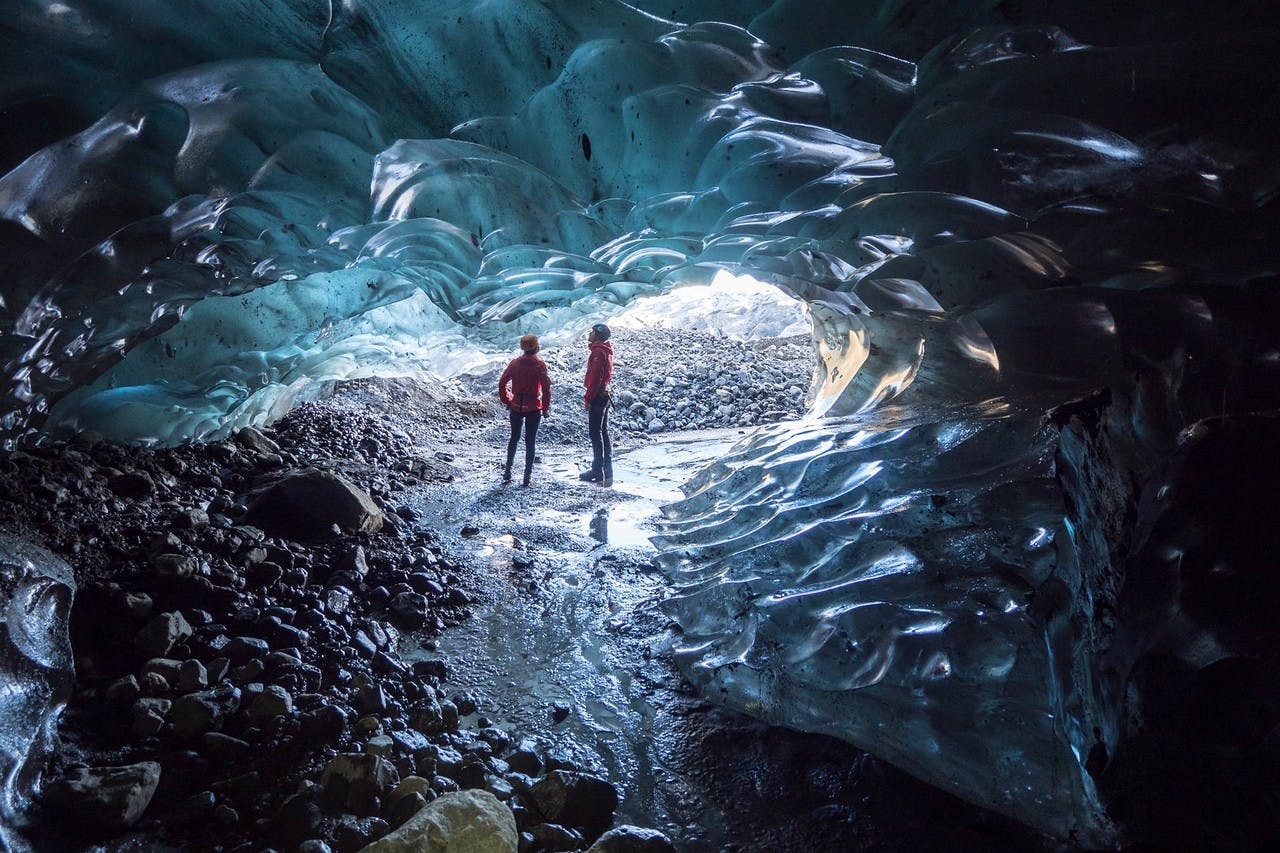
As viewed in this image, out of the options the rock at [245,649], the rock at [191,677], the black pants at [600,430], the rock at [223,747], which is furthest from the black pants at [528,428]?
the rock at [223,747]

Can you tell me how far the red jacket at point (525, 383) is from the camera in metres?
6.36

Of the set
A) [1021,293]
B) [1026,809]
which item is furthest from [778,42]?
[1026,809]

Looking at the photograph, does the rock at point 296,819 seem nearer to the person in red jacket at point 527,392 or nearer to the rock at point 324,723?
the rock at point 324,723

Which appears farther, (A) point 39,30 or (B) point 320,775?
(B) point 320,775

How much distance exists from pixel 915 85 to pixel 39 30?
2.58 metres

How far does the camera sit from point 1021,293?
3145mm

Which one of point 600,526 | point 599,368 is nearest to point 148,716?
point 600,526

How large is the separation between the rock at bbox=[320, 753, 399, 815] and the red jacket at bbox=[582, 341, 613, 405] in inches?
189

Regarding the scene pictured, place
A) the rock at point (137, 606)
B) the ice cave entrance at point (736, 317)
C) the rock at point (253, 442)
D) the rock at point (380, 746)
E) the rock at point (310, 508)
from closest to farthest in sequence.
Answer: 1. the rock at point (380, 746)
2. the rock at point (137, 606)
3. the rock at point (310, 508)
4. the rock at point (253, 442)
5. the ice cave entrance at point (736, 317)

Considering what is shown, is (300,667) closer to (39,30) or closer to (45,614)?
(45,614)

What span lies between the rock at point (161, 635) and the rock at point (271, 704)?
19.1 inches

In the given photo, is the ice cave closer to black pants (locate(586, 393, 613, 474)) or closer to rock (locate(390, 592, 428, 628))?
rock (locate(390, 592, 428, 628))

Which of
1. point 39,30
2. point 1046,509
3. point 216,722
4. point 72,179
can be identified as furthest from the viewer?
point 1046,509

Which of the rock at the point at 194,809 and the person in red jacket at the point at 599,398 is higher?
the rock at the point at 194,809
